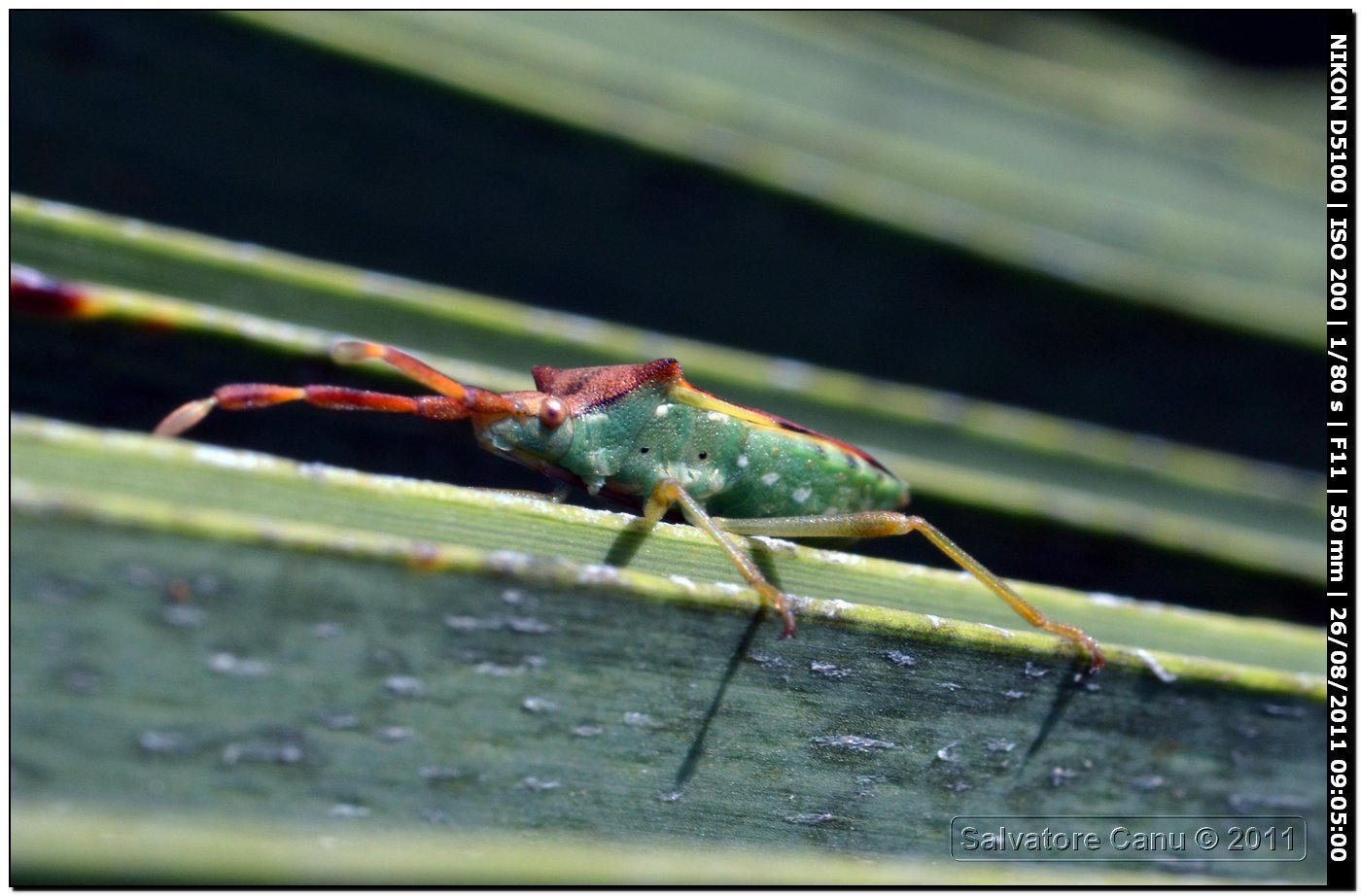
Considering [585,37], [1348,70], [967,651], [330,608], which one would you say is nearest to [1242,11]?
[1348,70]

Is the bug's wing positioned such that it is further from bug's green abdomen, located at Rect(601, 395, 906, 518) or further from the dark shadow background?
the dark shadow background

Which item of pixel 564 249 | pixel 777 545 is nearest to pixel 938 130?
pixel 564 249

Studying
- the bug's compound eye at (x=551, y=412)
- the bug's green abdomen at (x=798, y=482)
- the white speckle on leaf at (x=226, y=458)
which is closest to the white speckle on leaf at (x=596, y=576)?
the white speckle on leaf at (x=226, y=458)

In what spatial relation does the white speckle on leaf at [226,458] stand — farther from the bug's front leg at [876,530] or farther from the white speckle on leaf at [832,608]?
the bug's front leg at [876,530]

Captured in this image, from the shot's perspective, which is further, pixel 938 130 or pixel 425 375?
pixel 938 130

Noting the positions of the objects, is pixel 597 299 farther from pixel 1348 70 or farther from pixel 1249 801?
pixel 1348 70

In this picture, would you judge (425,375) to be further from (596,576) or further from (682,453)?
(596,576)

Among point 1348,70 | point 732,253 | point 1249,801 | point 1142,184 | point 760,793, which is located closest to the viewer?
point 760,793
